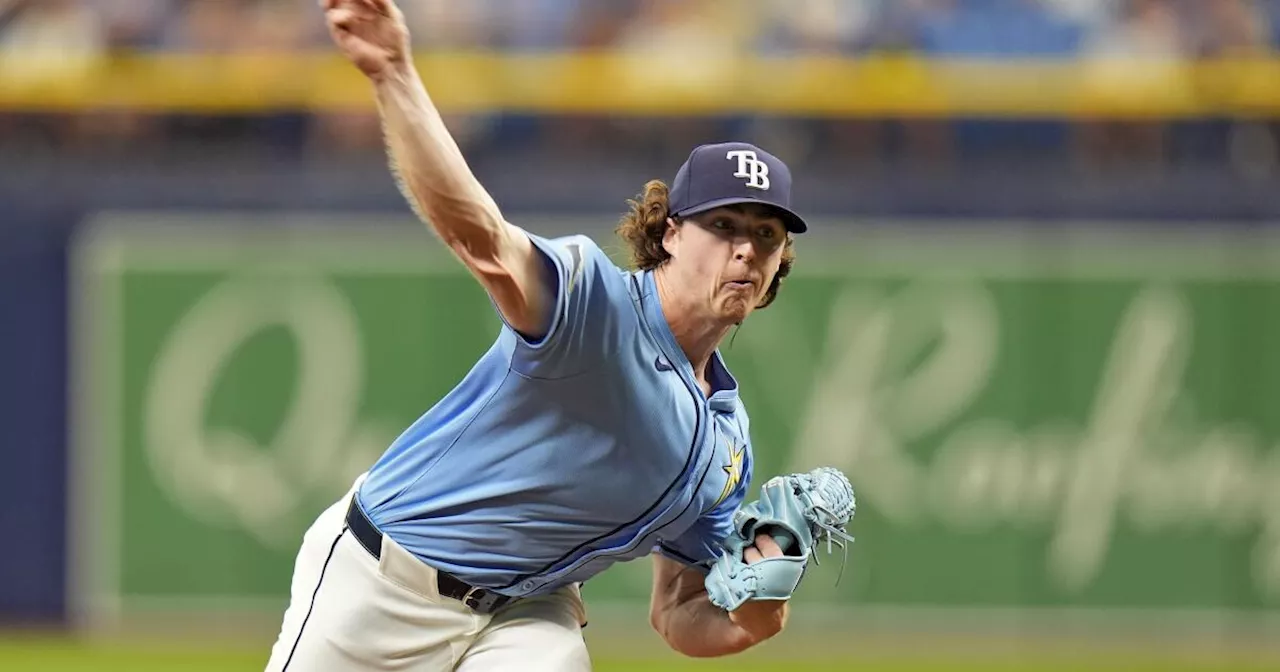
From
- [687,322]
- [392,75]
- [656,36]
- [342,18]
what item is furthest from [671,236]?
[656,36]

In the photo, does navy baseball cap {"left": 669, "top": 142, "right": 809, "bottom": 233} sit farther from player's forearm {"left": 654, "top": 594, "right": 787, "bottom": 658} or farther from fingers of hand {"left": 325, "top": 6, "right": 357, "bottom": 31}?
fingers of hand {"left": 325, "top": 6, "right": 357, "bottom": 31}

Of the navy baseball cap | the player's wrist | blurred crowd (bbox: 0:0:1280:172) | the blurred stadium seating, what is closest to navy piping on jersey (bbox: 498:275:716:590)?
the navy baseball cap

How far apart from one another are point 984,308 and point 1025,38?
1.46 metres

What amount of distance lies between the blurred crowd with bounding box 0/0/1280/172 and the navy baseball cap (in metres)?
6.09

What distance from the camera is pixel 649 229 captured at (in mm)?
4848

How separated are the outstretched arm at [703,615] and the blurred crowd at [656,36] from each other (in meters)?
5.65

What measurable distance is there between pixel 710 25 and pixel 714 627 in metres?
6.28

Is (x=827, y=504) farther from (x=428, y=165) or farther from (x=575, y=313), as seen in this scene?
(x=428, y=165)

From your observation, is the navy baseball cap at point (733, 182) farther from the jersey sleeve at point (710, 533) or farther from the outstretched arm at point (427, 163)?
the jersey sleeve at point (710, 533)

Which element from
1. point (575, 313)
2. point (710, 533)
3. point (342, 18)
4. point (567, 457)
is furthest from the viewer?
point (710, 533)

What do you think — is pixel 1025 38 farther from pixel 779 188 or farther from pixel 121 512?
pixel 779 188

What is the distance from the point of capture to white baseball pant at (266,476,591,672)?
15.7 ft

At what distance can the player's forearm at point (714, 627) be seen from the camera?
502 cm

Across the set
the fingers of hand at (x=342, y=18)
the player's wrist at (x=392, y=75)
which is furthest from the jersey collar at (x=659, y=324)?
the fingers of hand at (x=342, y=18)
